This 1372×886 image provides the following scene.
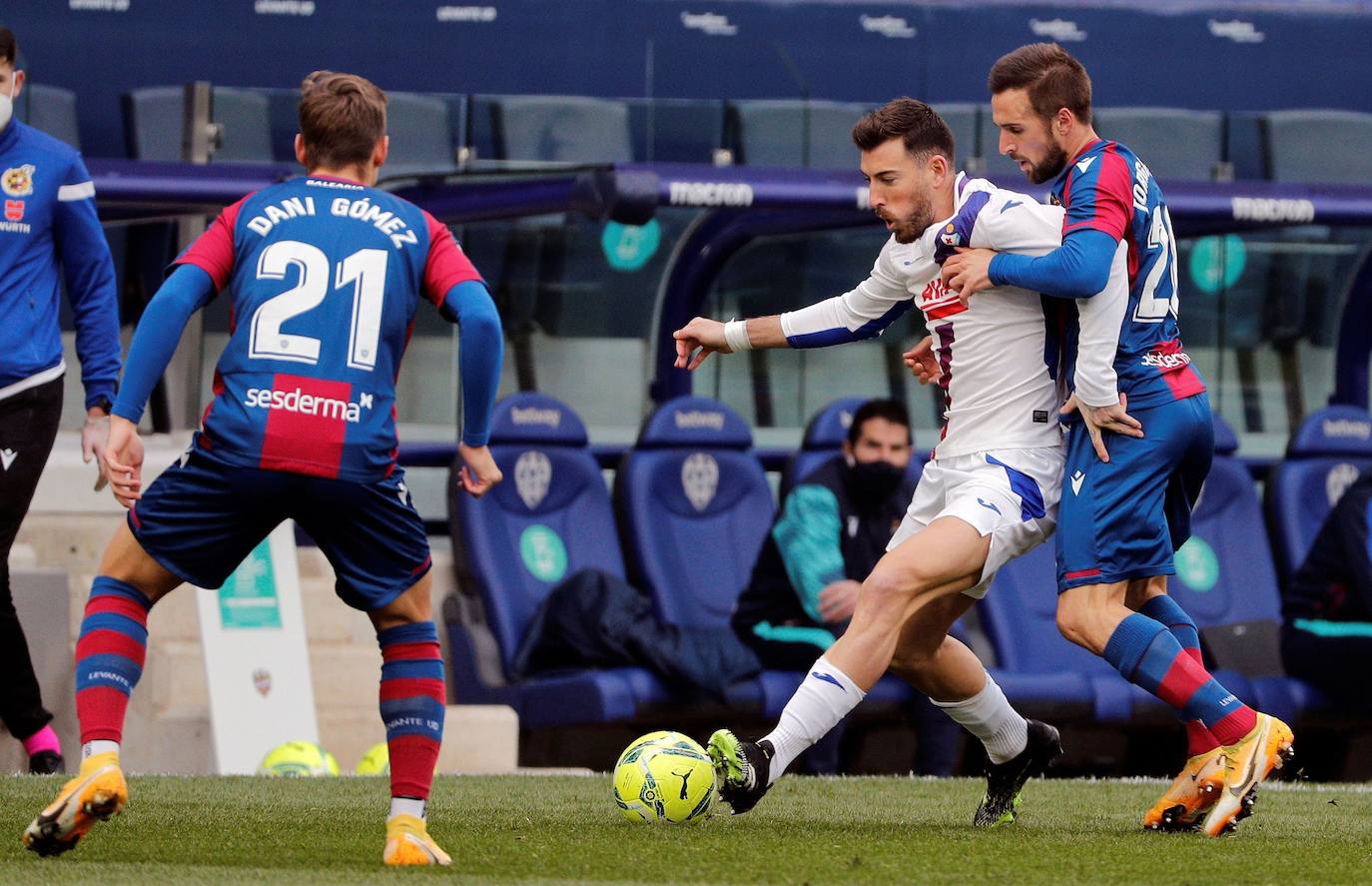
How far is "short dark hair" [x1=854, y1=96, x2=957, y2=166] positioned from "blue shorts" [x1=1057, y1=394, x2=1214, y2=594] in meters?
0.72

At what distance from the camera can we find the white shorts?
16.5 feet

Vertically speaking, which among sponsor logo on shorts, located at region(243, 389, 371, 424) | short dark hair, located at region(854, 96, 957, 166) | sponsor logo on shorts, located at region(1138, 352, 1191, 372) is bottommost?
sponsor logo on shorts, located at region(1138, 352, 1191, 372)

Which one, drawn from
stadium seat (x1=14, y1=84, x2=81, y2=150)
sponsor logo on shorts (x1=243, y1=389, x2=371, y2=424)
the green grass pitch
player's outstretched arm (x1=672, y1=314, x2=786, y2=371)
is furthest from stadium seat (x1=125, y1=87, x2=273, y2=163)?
sponsor logo on shorts (x1=243, y1=389, x2=371, y2=424)

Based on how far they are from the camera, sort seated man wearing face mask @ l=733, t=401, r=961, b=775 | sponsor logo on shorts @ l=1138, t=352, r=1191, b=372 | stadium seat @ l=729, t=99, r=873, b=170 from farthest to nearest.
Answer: stadium seat @ l=729, t=99, r=873, b=170
seated man wearing face mask @ l=733, t=401, r=961, b=775
sponsor logo on shorts @ l=1138, t=352, r=1191, b=372

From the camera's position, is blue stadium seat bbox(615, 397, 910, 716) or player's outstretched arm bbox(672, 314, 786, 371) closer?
player's outstretched arm bbox(672, 314, 786, 371)

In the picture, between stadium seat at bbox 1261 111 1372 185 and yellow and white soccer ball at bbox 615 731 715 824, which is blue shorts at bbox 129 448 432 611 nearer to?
yellow and white soccer ball at bbox 615 731 715 824

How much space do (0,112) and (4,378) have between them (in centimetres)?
65

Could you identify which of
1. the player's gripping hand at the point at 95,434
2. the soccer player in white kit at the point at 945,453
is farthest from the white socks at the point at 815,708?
the player's gripping hand at the point at 95,434

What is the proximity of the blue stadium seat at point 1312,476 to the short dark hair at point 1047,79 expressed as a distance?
586 centimetres

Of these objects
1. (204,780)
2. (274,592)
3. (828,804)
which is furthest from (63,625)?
(828,804)

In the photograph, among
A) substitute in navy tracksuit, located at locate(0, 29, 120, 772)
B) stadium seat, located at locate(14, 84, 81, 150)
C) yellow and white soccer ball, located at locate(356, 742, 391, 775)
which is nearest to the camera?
substitute in navy tracksuit, located at locate(0, 29, 120, 772)

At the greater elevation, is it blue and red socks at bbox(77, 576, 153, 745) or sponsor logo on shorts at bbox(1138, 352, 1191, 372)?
sponsor logo on shorts at bbox(1138, 352, 1191, 372)

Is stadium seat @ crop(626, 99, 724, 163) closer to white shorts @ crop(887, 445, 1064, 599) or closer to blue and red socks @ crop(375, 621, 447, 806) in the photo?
white shorts @ crop(887, 445, 1064, 599)

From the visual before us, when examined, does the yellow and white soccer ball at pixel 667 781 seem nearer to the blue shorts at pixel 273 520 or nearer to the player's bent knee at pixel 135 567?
the blue shorts at pixel 273 520
